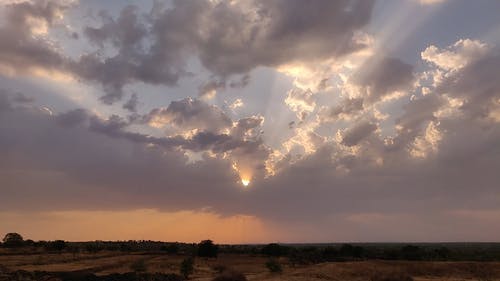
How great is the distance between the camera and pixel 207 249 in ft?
371

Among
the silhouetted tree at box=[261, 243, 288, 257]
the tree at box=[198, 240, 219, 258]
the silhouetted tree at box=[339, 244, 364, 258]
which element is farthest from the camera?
the silhouetted tree at box=[339, 244, 364, 258]

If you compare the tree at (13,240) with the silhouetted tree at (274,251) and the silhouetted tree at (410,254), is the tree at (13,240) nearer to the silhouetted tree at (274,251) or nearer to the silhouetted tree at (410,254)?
the silhouetted tree at (274,251)

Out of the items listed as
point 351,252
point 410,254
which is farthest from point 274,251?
point 410,254

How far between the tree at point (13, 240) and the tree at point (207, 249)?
83.5m

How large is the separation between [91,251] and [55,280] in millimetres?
77623

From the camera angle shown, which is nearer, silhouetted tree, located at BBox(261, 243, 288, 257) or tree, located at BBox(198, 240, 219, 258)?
tree, located at BBox(198, 240, 219, 258)

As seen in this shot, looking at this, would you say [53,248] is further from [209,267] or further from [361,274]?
[361,274]

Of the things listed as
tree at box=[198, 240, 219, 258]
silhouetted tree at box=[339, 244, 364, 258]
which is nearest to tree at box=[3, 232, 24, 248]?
tree at box=[198, 240, 219, 258]

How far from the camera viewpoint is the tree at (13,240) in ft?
539

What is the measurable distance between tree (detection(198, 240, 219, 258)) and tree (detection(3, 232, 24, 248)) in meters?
83.5

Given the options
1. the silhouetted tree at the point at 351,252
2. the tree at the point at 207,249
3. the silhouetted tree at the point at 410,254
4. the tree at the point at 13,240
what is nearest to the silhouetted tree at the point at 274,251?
the silhouetted tree at the point at 351,252

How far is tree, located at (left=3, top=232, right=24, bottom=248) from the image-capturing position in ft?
539

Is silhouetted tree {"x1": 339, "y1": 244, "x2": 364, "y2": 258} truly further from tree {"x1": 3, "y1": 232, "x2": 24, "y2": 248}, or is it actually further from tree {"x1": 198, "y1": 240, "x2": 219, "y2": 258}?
tree {"x1": 3, "y1": 232, "x2": 24, "y2": 248}

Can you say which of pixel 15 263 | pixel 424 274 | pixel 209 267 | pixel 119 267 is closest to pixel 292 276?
pixel 424 274
